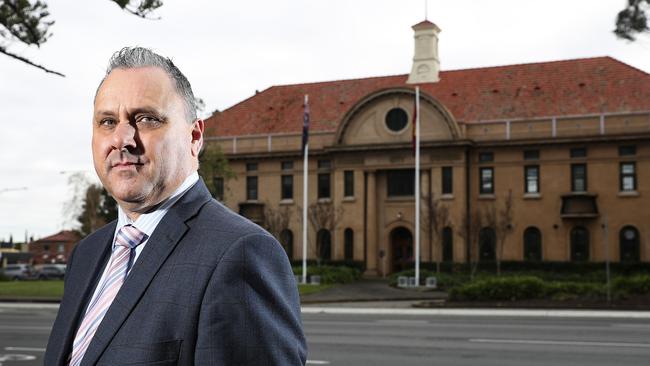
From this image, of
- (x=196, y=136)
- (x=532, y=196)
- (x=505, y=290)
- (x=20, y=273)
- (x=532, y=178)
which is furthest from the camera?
(x=20, y=273)

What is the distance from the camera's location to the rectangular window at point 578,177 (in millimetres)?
46312

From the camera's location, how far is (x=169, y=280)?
7.28 ft

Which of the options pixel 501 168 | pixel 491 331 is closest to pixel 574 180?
pixel 501 168

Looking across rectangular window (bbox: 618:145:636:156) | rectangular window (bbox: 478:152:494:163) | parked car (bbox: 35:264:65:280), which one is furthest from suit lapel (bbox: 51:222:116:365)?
parked car (bbox: 35:264:65:280)

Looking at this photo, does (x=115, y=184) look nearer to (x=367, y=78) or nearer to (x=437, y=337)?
(x=437, y=337)

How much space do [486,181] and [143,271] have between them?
47386 millimetres

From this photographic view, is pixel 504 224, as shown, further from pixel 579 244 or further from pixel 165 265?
pixel 165 265

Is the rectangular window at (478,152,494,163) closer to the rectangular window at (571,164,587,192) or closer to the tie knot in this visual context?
the rectangular window at (571,164,587,192)

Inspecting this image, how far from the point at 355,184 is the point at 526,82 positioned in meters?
12.9

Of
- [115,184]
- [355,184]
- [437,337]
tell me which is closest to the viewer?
[115,184]

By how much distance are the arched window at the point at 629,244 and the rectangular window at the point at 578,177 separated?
11.3 feet

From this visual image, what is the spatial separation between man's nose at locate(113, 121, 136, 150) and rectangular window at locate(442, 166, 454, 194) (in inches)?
1828

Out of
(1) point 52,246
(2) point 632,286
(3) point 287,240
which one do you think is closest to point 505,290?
(2) point 632,286

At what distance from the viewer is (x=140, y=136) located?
2385 millimetres
